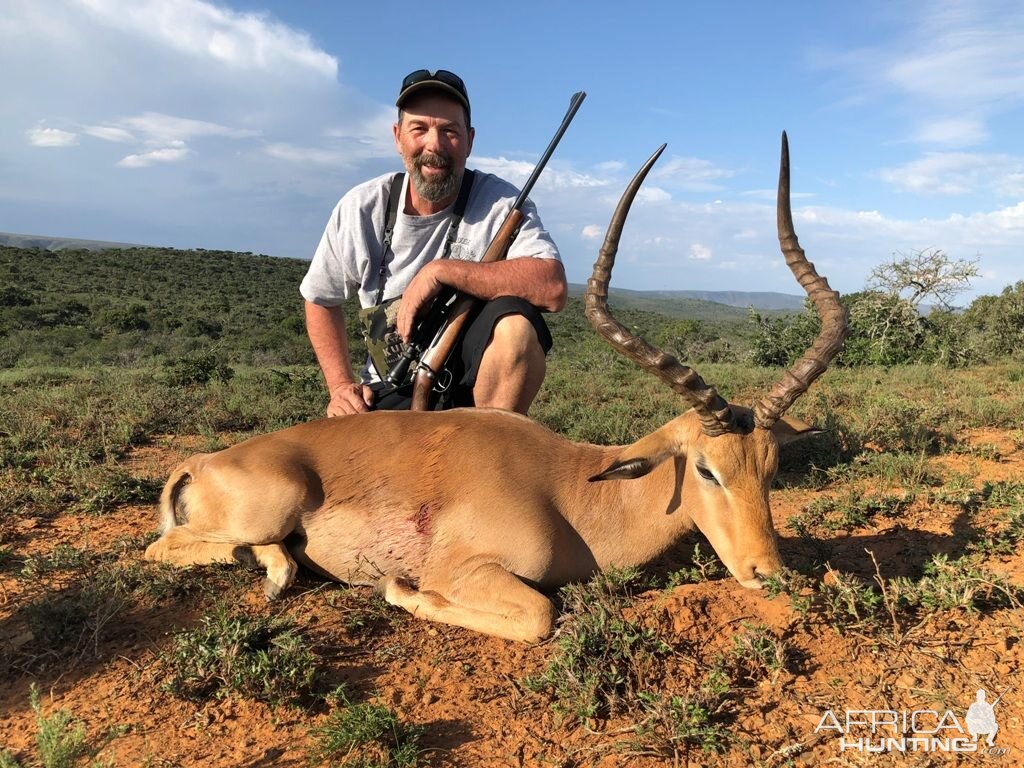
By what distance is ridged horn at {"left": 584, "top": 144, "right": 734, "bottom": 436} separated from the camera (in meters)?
3.95

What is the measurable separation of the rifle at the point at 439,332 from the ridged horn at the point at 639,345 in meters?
1.87

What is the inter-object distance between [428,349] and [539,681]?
3.19 meters

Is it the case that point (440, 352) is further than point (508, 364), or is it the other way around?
point (440, 352)

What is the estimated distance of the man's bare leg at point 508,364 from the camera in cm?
566

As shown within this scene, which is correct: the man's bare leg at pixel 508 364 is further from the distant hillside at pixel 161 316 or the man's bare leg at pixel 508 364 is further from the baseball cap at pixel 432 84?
the distant hillside at pixel 161 316

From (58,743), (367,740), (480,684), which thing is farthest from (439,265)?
(58,743)

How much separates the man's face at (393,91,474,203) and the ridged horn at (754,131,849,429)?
9.61 ft

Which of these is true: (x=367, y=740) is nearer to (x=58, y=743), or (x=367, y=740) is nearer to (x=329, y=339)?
(x=58, y=743)

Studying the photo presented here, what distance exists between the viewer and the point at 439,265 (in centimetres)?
570

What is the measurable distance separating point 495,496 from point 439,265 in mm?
2217

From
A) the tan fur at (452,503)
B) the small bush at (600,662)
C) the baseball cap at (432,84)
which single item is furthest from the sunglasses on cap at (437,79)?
the small bush at (600,662)

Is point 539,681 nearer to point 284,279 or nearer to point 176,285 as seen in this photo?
point 176,285

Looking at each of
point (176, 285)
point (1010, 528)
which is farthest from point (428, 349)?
point (176, 285)

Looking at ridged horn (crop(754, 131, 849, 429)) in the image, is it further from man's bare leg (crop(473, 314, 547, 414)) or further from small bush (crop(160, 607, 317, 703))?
small bush (crop(160, 607, 317, 703))
